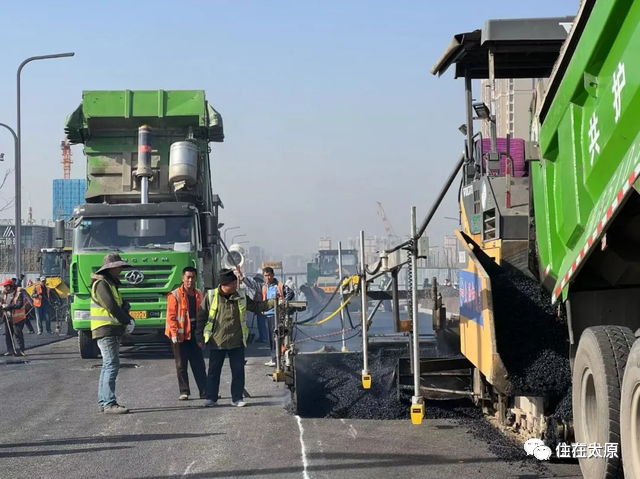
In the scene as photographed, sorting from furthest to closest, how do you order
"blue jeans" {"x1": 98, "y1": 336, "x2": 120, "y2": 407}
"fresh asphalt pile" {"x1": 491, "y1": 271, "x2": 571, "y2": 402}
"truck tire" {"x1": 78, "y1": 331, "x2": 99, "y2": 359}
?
"truck tire" {"x1": 78, "y1": 331, "x2": 99, "y2": 359} → "blue jeans" {"x1": 98, "y1": 336, "x2": 120, "y2": 407} → "fresh asphalt pile" {"x1": 491, "y1": 271, "x2": 571, "y2": 402}

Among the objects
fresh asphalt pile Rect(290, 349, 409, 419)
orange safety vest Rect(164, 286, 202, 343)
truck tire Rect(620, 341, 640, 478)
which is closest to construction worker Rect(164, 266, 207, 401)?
orange safety vest Rect(164, 286, 202, 343)

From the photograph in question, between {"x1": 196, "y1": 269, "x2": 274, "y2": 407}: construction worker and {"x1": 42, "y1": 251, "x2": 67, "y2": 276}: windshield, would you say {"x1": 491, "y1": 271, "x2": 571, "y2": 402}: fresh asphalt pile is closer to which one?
{"x1": 196, "y1": 269, "x2": 274, "y2": 407}: construction worker

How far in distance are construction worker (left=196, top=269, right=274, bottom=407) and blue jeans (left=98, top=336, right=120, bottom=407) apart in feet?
3.21

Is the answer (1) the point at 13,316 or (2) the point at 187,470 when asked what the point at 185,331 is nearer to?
(2) the point at 187,470

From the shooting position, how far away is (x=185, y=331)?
33.7 feet

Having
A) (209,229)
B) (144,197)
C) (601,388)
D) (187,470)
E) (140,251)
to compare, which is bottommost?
(187,470)

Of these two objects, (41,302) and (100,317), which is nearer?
(100,317)

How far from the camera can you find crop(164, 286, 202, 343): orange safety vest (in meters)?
10.2

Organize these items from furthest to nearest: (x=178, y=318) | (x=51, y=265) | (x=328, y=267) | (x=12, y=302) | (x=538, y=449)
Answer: (x=328, y=267) → (x=51, y=265) → (x=12, y=302) → (x=178, y=318) → (x=538, y=449)

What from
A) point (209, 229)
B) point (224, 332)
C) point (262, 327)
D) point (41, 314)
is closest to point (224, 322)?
point (224, 332)

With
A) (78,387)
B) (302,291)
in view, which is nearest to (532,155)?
(78,387)

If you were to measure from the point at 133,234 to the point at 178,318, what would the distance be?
4990 mm

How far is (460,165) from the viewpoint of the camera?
8.16 meters

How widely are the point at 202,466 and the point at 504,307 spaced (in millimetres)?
2452
